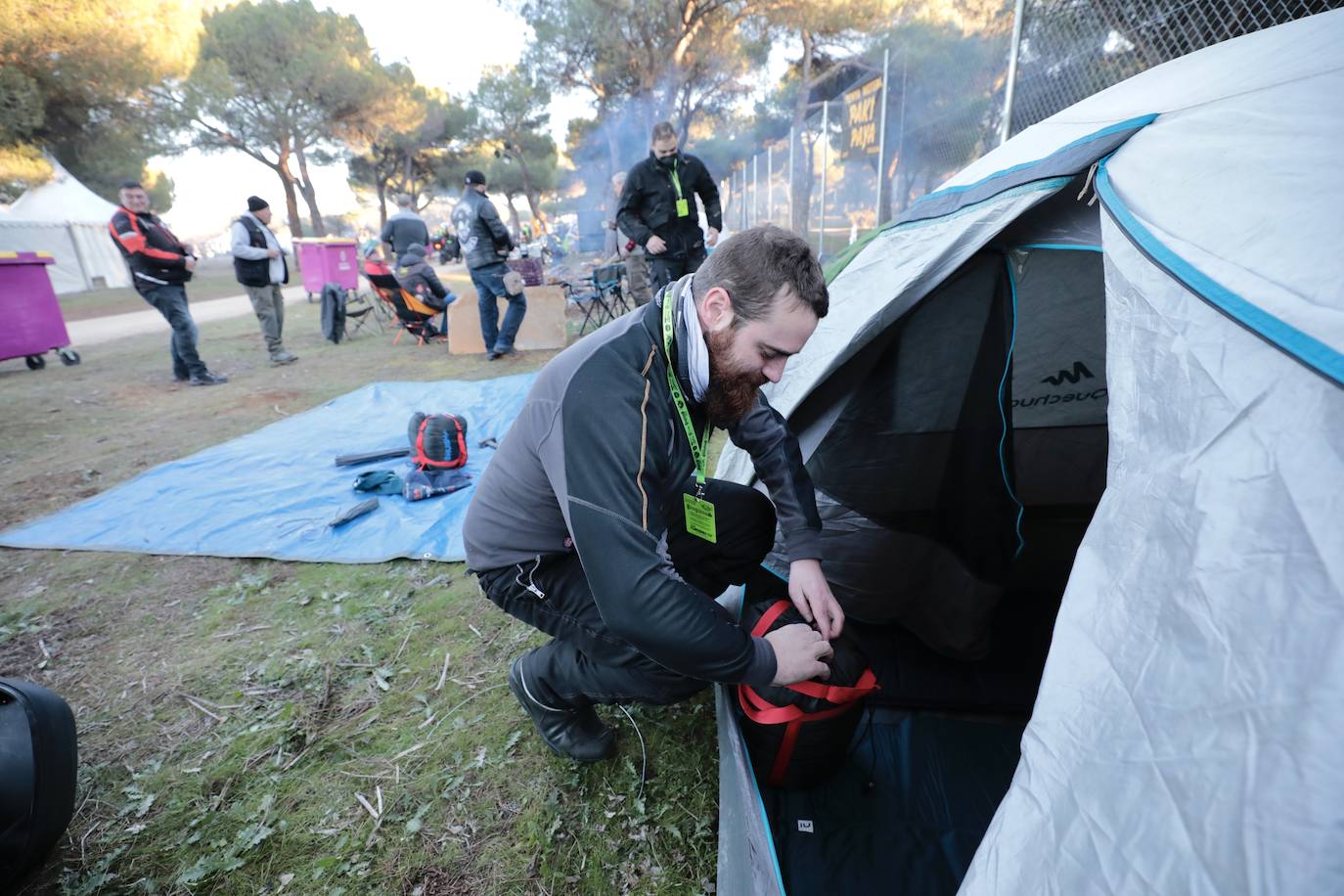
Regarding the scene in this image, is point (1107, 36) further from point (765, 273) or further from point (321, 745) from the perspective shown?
point (321, 745)

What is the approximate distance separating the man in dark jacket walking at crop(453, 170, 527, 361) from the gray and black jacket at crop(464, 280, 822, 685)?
571 centimetres

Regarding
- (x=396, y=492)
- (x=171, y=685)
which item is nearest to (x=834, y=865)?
(x=171, y=685)

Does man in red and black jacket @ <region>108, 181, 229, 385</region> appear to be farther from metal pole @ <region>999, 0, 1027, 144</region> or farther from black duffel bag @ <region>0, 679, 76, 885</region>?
metal pole @ <region>999, 0, 1027, 144</region>

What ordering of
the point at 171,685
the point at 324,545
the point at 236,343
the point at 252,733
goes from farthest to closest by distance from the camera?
the point at 236,343, the point at 324,545, the point at 171,685, the point at 252,733

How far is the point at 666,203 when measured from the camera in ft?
17.4

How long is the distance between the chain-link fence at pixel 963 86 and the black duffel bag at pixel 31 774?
20.3ft

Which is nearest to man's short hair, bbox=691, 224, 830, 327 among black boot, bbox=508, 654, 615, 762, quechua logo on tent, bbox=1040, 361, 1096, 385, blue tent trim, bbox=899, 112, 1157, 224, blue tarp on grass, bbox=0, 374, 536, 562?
blue tent trim, bbox=899, 112, 1157, 224

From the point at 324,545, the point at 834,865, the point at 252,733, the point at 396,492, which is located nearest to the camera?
the point at 834,865

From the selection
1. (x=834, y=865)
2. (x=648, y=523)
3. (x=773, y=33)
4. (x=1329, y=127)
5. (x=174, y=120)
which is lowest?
(x=834, y=865)

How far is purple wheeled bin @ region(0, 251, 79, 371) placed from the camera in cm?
675

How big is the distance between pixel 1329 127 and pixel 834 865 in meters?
1.80

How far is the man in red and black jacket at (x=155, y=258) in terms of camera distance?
18.3 ft

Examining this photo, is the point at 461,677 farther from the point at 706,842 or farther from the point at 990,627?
the point at 990,627

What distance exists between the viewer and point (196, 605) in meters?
2.77
